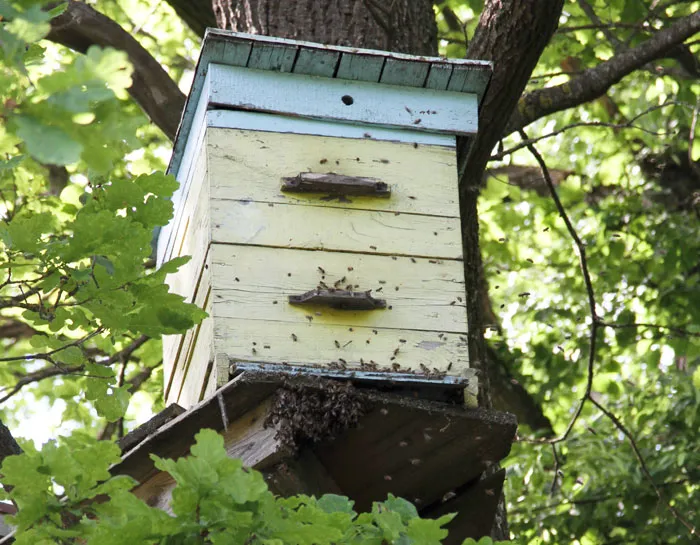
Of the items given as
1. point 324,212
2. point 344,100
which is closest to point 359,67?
point 344,100

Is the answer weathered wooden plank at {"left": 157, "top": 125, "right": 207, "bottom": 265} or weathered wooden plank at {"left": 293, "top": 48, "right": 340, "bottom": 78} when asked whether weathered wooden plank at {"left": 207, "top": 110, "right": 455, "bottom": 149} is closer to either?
weathered wooden plank at {"left": 157, "top": 125, "right": 207, "bottom": 265}

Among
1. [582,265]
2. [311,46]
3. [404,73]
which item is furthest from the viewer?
[582,265]

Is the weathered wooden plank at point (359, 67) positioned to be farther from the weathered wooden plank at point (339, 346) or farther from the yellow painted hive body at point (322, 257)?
the weathered wooden plank at point (339, 346)

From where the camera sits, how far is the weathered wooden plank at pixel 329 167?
3.64m

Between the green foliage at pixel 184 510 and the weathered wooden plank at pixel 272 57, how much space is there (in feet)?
5.44

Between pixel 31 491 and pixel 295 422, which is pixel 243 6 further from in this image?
pixel 31 491

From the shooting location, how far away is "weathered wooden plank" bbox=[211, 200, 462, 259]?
355 centimetres

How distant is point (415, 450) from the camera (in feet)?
11.3

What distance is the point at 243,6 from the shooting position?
5.01 m

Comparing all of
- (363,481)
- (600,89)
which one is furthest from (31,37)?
(600,89)

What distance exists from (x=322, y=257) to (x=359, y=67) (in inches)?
31.1

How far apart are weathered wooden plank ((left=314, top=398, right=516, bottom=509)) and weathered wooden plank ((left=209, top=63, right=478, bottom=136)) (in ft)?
3.66

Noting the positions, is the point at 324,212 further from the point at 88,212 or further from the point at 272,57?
the point at 88,212

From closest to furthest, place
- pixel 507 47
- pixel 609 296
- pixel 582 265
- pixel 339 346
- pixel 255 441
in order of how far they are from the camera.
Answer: pixel 255 441, pixel 339 346, pixel 507 47, pixel 582 265, pixel 609 296
